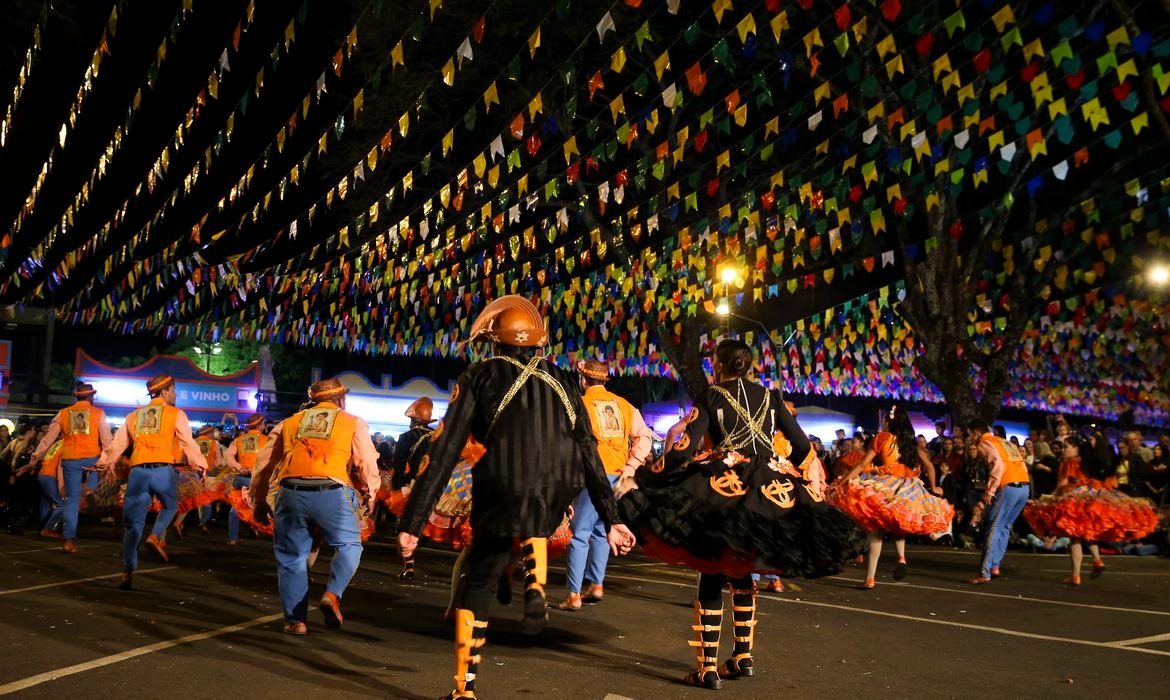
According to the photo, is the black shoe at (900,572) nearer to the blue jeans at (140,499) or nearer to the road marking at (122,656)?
the road marking at (122,656)

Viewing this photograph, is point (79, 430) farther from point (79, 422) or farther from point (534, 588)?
point (534, 588)

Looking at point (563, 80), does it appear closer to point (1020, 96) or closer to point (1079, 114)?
point (1020, 96)

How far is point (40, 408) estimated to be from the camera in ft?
105

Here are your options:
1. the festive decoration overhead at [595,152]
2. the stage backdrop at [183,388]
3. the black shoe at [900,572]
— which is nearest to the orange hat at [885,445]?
the black shoe at [900,572]

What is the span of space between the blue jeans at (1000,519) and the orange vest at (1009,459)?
0.11 meters

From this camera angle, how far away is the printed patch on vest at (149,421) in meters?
10.0

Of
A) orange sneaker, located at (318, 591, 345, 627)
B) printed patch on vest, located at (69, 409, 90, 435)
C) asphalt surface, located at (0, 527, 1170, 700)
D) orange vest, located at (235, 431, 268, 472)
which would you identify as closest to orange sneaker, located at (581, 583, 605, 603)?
asphalt surface, located at (0, 527, 1170, 700)

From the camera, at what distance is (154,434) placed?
10.1m

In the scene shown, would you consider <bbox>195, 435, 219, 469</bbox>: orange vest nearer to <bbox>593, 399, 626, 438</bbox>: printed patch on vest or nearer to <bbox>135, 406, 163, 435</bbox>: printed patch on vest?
<bbox>135, 406, 163, 435</bbox>: printed patch on vest

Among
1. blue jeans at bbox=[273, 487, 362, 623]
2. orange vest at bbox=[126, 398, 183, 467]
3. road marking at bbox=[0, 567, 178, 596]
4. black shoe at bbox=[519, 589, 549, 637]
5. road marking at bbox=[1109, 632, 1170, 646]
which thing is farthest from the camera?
orange vest at bbox=[126, 398, 183, 467]

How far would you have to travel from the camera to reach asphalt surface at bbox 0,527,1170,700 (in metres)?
5.34

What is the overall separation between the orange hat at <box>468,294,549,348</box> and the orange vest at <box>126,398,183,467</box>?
6083mm

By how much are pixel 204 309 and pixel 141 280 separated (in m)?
6.43

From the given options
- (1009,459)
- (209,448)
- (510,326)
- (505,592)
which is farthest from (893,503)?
(209,448)
